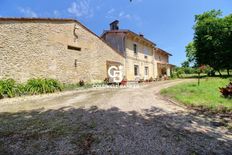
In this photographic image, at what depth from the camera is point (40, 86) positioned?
11469 millimetres

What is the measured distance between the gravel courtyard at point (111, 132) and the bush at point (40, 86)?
168 inches

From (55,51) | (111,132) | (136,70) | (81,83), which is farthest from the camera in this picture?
(136,70)

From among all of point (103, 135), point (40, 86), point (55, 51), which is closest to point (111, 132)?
point (103, 135)

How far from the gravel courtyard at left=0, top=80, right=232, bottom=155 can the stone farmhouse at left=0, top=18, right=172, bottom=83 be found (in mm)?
5896

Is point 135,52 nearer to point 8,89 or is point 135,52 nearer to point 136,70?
point 136,70

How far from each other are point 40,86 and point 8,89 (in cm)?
177

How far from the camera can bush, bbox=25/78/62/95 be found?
11047 millimetres

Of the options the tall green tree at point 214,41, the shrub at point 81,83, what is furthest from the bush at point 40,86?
the tall green tree at point 214,41

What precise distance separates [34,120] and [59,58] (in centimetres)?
876

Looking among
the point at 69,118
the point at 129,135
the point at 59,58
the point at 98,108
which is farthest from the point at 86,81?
the point at 129,135

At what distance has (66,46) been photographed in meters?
14.3

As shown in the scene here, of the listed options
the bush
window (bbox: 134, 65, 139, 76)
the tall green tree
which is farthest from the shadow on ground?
Result: the tall green tree

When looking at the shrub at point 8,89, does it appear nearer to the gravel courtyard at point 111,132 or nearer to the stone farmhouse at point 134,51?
the gravel courtyard at point 111,132

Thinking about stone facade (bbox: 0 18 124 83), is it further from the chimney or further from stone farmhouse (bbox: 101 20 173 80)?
the chimney
